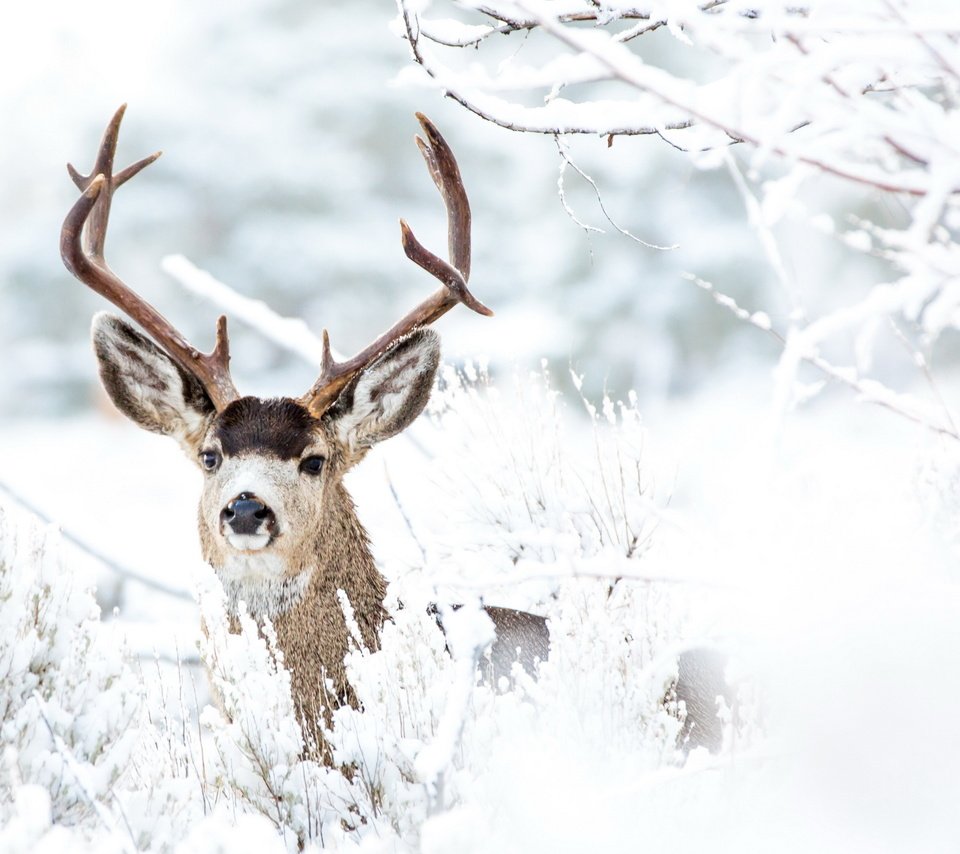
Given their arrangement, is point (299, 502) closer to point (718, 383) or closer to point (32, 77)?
point (718, 383)

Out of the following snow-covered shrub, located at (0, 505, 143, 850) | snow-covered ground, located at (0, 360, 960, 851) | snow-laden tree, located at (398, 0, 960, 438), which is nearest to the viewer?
snow-laden tree, located at (398, 0, 960, 438)

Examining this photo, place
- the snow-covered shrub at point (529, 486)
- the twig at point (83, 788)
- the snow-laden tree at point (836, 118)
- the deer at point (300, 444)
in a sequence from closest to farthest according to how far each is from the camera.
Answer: the snow-laden tree at point (836, 118) → the twig at point (83, 788) → the deer at point (300, 444) → the snow-covered shrub at point (529, 486)

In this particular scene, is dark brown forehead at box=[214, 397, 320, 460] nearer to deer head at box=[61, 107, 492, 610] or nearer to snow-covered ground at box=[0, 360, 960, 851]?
deer head at box=[61, 107, 492, 610]

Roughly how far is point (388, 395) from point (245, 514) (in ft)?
2.65

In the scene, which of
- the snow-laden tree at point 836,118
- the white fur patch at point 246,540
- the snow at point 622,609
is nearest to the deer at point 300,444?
the white fur patch at point 246,540

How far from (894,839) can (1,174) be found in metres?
32.0

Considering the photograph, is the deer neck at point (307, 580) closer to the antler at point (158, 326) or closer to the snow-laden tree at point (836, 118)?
the antler at point (158, 326)

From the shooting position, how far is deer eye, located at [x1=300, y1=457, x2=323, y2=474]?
4199mm

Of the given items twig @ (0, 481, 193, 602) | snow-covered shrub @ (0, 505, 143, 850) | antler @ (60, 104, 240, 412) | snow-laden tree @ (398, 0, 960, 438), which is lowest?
twig @ (0, 481, 193, 602)

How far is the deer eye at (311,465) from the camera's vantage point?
4.20 metres

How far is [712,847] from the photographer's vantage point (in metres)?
2.49

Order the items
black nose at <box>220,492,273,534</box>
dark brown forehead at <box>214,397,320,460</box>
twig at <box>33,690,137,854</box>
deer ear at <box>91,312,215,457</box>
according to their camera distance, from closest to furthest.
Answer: twig at <box>33,690,137,854</box> → black nose at <box>220,492,273,534</box> → dark brown forehead at <box>214,397,320,460</box> → deer ear at <box>91,312,215,457</box>

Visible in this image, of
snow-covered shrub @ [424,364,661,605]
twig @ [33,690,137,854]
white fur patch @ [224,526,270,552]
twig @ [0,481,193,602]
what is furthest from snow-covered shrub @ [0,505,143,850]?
twig @ [0,481,193,602]

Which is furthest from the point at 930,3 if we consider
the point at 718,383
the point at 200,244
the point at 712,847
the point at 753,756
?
the point at 200,244
